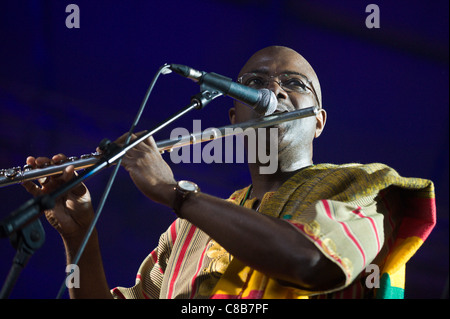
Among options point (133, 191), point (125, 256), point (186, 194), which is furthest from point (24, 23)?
point (186, 194)

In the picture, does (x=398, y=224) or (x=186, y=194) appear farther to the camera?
(x=398, y=224)

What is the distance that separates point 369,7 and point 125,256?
199 centimetres

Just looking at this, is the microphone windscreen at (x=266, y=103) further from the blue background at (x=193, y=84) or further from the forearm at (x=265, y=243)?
the blue background at (x=193, y=84)

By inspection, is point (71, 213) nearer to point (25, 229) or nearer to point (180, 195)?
point (180, 195)

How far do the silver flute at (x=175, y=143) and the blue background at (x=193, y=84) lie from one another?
3.38ft

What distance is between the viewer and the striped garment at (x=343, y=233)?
162cm

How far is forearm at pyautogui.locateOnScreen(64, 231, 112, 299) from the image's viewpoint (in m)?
2.16

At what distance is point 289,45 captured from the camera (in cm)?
312

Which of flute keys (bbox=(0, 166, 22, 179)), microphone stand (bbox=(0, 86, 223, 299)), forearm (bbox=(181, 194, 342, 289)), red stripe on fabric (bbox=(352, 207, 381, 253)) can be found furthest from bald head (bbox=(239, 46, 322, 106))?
microphone stand (bbox=(0, 86, 223, 299))

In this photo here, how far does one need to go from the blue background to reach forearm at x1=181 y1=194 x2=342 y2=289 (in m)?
1.57

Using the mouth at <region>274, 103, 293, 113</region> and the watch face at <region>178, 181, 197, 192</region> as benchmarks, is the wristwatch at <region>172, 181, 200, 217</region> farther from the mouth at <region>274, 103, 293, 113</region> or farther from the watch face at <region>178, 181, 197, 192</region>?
the mouth at <region>274, 103, 293, 113</region>

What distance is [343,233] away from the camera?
1.61 metres

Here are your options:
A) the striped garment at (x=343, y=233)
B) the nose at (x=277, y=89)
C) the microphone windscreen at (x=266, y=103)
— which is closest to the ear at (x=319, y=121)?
the nose at (x=277, y=89)
